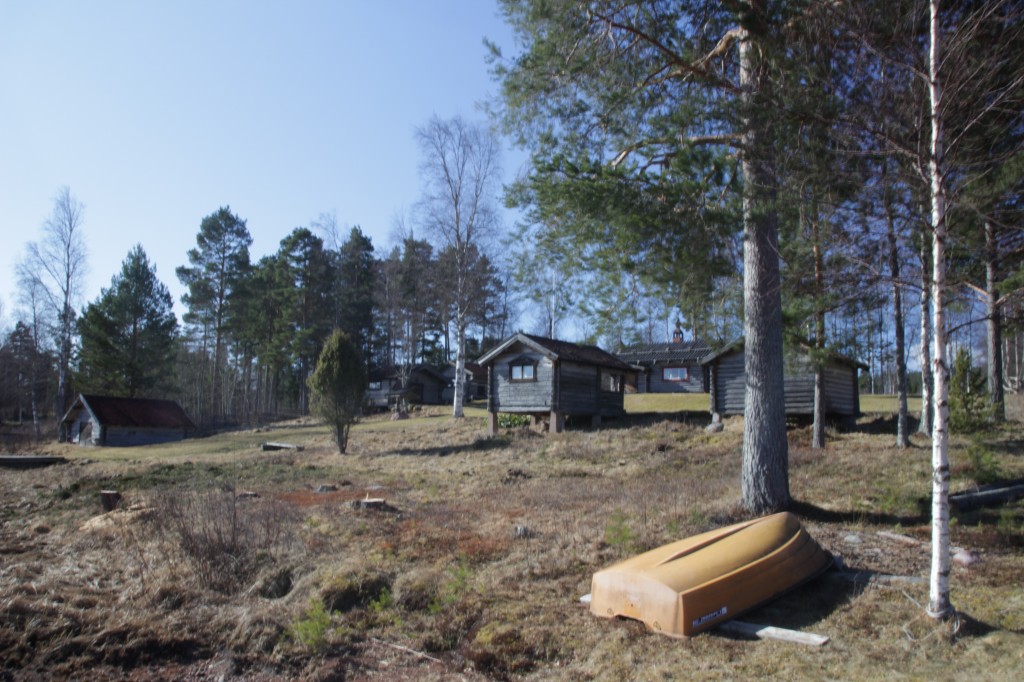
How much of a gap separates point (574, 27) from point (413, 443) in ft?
64.5

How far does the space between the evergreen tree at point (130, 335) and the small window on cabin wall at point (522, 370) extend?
30.0 meters

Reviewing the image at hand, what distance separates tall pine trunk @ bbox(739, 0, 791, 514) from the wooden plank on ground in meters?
4.41

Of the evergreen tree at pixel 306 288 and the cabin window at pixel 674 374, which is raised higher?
the evergreen tree at pixel 306 288

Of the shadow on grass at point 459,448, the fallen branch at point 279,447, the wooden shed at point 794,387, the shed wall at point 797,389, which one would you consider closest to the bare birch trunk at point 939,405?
the wooden shed at point 794,387

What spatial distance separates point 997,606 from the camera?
587 cm

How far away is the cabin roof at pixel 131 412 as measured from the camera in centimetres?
3553

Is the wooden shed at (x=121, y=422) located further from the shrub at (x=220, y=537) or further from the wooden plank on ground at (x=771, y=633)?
the wooden plank on ground at (x=771, y=633)

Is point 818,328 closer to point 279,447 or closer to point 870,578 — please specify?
point 870,578

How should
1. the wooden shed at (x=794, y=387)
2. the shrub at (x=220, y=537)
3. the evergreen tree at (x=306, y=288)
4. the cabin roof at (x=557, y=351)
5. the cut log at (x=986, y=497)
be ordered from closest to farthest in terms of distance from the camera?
the shrub at (x=220, y=537), the cut log at (x=986, y=497), the wooden shed at (x=794, y=387), the cabin roof at (x=557, y=351), the evergreen tree at (x=306, y=288)

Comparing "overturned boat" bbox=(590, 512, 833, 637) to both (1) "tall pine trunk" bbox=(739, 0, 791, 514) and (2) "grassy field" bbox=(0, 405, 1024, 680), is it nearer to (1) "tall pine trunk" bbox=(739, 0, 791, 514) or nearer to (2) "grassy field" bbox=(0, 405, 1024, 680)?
(2) "grassy field" bbox=(0, 405, 1024, 680)

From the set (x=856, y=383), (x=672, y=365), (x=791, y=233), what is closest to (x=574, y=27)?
(x=791, y=233)

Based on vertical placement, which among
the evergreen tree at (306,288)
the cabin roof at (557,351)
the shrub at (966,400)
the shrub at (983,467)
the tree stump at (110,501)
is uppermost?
the evergreen tree at (306,288)

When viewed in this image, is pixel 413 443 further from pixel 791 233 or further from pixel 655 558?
pixel 655 558

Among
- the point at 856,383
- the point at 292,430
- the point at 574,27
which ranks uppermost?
the point at 574,27
